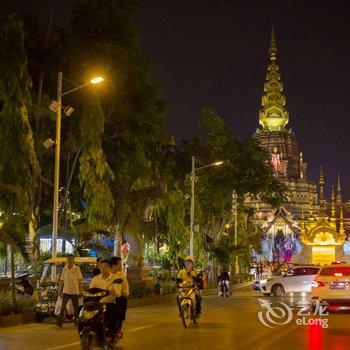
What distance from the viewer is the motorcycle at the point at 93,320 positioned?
12008 millimetres

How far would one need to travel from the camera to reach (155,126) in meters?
32.0

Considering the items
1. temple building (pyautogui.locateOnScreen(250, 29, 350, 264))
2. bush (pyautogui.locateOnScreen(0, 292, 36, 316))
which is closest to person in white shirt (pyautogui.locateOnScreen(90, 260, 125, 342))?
bush (pyautogui.locateOnScreen(0, 292, 36, 316))

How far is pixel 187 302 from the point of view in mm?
17969

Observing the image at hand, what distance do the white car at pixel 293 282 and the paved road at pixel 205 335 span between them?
14.1 m

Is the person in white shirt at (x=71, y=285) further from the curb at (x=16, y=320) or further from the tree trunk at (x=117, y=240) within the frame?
the tree trunk at (x=117, y=240)

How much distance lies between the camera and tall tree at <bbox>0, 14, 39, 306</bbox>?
2153 centimetres

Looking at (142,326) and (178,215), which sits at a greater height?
(178,215)

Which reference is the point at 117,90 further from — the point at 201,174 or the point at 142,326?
the point at 201,174

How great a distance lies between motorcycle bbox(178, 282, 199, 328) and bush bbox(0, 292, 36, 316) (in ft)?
15.5

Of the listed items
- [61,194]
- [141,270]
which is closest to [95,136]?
A: [61,194]

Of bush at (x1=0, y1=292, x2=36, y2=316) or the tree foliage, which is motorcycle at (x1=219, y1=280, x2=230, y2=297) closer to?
the tree foliage

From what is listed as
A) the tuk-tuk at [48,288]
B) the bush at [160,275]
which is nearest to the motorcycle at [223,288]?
the bush at [160,275]

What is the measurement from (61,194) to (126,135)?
4.03 m

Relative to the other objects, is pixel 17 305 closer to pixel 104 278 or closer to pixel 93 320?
pixel 104 278
